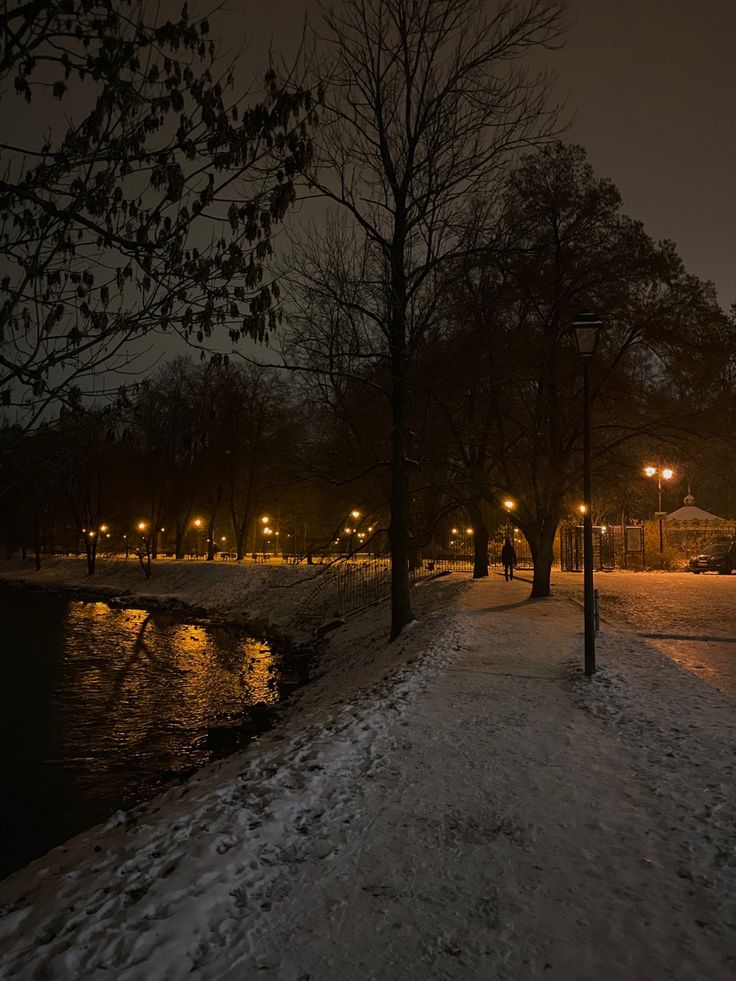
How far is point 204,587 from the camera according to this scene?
123 feet

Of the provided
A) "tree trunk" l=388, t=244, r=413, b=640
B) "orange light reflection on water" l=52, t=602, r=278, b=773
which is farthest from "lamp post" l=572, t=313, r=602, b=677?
"orange light reflection on water" l=52, t=602, r=278, b=773

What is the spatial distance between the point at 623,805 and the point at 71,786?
755cm

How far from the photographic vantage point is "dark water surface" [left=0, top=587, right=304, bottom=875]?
8883mm

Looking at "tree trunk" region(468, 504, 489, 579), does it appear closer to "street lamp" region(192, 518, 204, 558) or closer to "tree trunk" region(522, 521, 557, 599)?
"tree trunk" region(522, 521, 557, 599)

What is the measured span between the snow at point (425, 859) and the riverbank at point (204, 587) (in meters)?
14.3

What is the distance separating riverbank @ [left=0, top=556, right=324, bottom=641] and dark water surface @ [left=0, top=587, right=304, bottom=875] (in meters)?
2.78

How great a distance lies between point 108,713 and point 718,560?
92.2ft

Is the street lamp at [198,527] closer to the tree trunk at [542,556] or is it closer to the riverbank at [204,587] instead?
the riverbank at [204,587]

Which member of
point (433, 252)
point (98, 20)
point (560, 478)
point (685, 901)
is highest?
point (433, 252)

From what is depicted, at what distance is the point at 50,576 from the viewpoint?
51688mm

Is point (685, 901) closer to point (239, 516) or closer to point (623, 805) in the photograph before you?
point (623, 805)

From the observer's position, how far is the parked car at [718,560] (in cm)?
3167

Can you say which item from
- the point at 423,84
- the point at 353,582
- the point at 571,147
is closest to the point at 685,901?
the point at 423,84

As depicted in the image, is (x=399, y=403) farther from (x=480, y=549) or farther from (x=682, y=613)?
(x=480, y=549)
